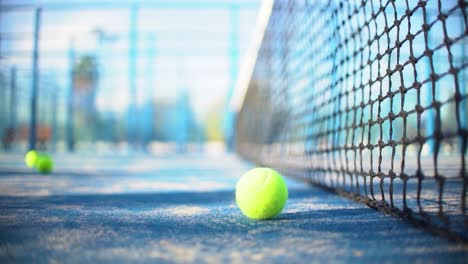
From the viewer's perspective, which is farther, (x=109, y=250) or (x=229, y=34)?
(x=229, y=34)

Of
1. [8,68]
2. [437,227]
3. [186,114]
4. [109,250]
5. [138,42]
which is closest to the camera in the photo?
[109,250]

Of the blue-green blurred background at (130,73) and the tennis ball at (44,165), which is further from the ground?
the blue-green blurred background at (130,73)

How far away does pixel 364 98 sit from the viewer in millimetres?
2033

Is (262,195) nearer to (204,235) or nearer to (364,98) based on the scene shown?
(204,235)

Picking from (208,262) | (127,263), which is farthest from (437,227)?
(127,263)

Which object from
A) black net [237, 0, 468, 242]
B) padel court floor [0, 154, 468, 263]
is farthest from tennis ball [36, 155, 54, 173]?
black net [237, 0, 468, 242]

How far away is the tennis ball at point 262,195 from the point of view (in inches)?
50.6

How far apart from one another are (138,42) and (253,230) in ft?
39.2

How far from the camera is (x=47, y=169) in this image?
3.67 m

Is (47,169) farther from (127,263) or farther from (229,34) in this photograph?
(229,34)

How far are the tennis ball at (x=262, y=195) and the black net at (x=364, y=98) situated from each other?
0.41 m

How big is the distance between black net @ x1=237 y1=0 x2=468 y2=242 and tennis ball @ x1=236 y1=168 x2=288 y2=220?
41cm

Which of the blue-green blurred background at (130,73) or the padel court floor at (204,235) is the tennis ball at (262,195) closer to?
the padel court floor at (204,235)

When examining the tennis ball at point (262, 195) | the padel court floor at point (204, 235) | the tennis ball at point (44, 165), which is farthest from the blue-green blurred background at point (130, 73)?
the tennis ball at point (262, 195)
